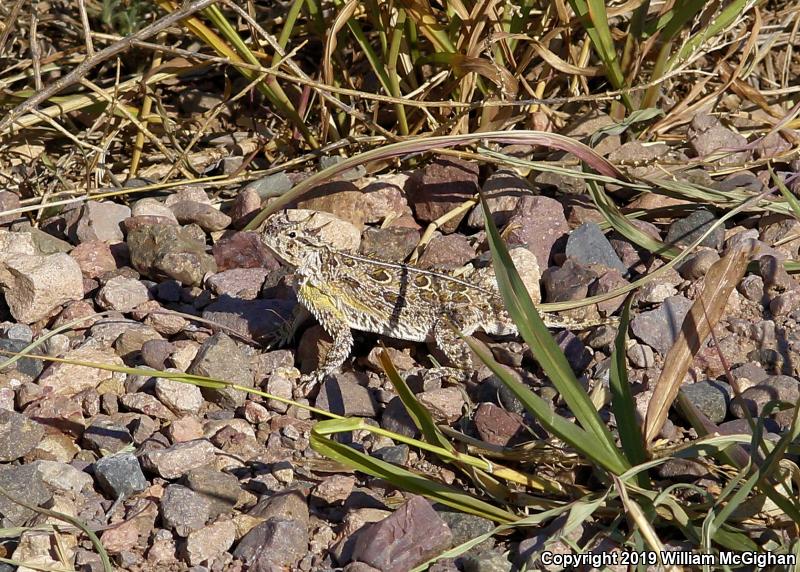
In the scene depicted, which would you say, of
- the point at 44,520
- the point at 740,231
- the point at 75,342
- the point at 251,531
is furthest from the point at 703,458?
the point at 75,342

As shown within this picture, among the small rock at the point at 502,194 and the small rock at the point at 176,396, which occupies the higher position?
the small rock at the point at 502,194

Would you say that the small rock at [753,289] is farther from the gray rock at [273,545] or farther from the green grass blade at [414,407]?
the gray rock at [273,545]

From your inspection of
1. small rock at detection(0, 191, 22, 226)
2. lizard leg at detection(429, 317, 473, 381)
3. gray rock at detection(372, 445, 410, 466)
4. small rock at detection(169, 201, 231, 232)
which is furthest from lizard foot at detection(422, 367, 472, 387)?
small rock at detection(0, 191, 22, 226)

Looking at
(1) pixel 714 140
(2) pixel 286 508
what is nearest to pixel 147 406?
(2) pixel 286 508

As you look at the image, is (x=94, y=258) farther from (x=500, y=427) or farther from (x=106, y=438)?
(x=500, y=427)

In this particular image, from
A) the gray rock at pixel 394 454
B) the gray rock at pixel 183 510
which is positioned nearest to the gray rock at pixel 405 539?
the gray rock at pixel 394 454

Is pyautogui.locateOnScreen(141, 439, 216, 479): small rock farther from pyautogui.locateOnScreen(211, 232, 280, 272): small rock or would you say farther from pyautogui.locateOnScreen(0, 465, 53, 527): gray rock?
pyautogui.locateOnScreen(211, 232, 280, 272): small rock

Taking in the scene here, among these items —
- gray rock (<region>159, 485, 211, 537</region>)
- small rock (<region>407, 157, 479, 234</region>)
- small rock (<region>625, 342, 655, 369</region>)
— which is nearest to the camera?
gray rock (<region>159, 485, 211, 537</region>)
